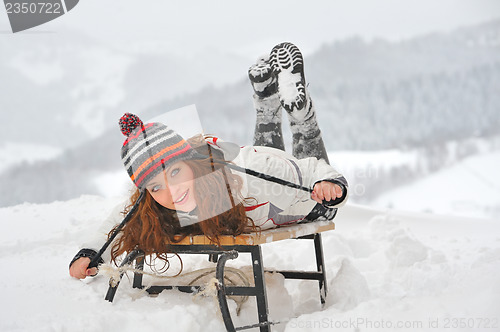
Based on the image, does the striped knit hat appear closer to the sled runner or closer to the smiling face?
the smiling face

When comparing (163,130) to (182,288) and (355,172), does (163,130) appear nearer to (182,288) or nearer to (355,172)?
(182,288)

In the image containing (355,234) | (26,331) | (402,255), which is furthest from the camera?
(355,234)

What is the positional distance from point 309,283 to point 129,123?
2.33 ft

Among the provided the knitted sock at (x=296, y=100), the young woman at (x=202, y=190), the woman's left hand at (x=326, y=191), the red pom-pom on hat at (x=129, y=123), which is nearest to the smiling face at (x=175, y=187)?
the young woman at (x=202, y=190)

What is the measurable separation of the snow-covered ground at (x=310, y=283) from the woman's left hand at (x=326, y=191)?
23 centimetres

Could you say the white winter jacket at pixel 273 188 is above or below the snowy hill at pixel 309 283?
above

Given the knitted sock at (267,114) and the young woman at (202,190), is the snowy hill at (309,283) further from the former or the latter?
the knitted sock at (267,114)

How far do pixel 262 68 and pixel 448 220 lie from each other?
4.75 feet

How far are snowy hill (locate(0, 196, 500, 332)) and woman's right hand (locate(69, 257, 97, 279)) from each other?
20 millimetres

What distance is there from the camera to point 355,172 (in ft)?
8.21

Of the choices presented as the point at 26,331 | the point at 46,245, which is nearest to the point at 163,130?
the point at 26,331

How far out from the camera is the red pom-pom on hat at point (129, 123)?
116 cm

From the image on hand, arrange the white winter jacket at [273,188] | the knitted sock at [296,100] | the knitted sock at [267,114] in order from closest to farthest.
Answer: the white winter jacket at [273,188], the knitted sock at [296,100], the knitted sock at [267,114]

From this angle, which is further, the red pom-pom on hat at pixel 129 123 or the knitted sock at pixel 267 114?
the knitted sock at pixel 267 114
